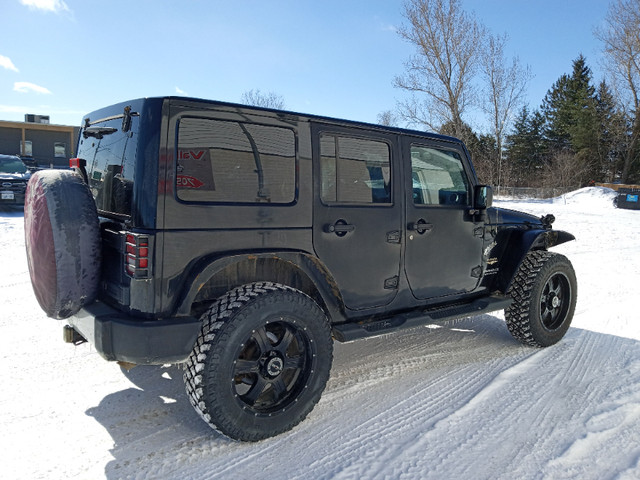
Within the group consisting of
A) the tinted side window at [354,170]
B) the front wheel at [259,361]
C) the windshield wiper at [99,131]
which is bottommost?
the front wheel at [259,361]

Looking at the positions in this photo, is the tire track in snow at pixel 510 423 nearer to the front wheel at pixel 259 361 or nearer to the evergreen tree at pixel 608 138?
the front wheel at pixel 259 361

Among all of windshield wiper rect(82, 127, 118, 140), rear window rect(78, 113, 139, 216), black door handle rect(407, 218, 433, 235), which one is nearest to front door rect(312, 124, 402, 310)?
black door handle rect(407, 218, 433, 235)

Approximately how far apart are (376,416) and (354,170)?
169 cm

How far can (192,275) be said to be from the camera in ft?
8.64

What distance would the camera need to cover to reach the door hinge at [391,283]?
3592mm

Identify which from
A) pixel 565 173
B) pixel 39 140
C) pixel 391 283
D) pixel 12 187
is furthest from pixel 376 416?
pixel 565 173

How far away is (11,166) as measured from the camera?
1491 cm

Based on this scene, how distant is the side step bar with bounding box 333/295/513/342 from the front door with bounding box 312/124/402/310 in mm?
145

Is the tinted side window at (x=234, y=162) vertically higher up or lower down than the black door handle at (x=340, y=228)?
higher up

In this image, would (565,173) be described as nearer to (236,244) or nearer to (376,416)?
(376,416)

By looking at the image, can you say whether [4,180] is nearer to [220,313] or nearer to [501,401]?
[220,313]

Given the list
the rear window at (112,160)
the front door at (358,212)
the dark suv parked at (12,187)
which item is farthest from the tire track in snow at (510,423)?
the dark suv parked at (12,187)

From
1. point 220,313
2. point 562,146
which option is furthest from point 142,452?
point 562,146

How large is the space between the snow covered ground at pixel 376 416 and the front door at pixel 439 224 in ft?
2.43
